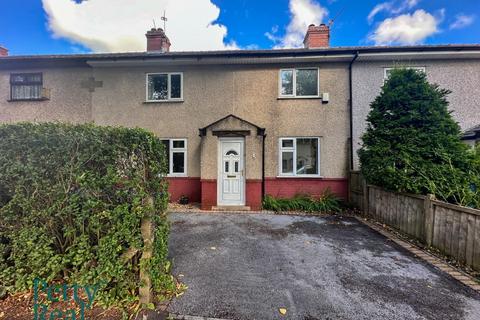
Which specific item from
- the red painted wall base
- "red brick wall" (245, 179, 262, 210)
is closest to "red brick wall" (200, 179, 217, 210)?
the red painted wall base

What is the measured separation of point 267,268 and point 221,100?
264 inches

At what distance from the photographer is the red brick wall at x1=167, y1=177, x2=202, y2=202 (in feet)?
27.2

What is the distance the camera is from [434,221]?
13.8 feet

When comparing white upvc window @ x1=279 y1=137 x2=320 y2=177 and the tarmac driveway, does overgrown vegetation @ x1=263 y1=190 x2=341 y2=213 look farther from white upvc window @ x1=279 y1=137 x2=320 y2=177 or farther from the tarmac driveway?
the tarmac driveway

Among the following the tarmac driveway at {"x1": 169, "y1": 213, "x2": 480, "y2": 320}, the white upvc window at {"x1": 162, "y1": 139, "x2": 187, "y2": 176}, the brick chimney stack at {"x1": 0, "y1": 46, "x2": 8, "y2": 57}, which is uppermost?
the brick chimney stack at {"x1": 0, "y1": 46, "x2": 8, "y2": 57}

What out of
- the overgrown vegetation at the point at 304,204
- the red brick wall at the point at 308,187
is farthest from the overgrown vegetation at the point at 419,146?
the red brick wall at the point at 308,187

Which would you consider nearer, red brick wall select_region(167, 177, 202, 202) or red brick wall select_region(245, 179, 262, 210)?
red brick wall select_region(245, 179, 262, 210)

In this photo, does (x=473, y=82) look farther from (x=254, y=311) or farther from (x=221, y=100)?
(x=254, y=311)

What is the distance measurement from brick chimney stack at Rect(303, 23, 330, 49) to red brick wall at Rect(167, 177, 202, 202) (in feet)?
25.4

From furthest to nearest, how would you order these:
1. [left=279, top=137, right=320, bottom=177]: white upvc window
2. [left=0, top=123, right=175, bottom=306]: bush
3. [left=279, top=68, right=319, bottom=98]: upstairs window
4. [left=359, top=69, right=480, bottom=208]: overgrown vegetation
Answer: [left=279, top=68, right=319, bottom=98]: upstairs window < [left=279, top=137, right=320, bottom=177]: white upvc window < [left=359, top=69, right=480, bottom=208]: overgrown vegetation < [left=0, top=123, right=175, bottom=306]: bush

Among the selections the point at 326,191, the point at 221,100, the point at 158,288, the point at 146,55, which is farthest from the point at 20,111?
the point at 326,191

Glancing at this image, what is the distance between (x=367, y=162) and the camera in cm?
620

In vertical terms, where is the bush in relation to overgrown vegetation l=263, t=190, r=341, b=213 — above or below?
above

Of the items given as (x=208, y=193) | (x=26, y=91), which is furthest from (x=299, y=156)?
(x=26, y=91)
